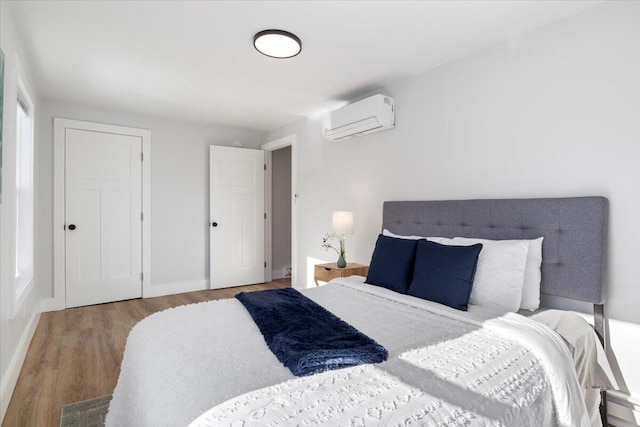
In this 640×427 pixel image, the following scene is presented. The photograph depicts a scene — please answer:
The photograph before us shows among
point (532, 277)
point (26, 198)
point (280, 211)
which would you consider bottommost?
point (532, 277)

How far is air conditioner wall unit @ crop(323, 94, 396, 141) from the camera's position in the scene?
10.5 feet

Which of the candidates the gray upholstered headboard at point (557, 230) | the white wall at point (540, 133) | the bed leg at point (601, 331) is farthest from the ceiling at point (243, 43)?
the bed leg at point (601, 331)

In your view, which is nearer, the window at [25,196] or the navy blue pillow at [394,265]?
the navy blue pillow at [394,265]

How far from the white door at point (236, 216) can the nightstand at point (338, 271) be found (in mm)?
2034

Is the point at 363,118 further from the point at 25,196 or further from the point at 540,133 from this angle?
the point at 25,196

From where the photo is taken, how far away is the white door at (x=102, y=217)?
13.6 ft

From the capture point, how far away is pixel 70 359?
2.77 meters

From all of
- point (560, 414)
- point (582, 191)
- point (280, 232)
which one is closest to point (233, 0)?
point (582, 191)

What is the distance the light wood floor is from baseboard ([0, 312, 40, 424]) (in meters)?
0.04

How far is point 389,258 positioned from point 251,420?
1.70m

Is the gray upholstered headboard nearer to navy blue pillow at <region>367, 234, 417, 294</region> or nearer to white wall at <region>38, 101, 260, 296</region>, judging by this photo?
navy blue pillow at <region>367, 234, 417, 294</region>

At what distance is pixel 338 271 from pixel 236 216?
2445 mm

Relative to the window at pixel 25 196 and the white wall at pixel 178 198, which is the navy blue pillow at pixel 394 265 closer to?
the window at pixel 25 196

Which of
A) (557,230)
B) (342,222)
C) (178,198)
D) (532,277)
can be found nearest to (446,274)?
(532,277)
